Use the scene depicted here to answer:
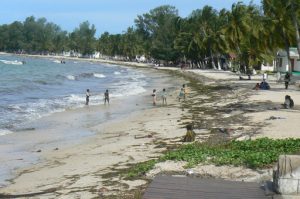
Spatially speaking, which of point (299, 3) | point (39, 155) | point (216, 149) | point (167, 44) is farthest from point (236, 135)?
point (167, 44)

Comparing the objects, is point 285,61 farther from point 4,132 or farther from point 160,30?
point 160,30

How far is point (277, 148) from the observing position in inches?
499

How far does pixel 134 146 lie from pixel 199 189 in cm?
857

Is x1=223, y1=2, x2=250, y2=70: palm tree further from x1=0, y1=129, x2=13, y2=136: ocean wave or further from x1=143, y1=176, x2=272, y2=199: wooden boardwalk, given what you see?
x1=143, y1=176, x2=272, y2=199: wooden boardwalk

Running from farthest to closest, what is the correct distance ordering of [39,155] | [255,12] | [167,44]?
[167,44]
[255,12]
[39,155]

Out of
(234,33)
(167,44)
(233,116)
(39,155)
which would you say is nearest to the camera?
(39,155)

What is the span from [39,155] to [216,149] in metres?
6.67

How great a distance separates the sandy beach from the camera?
11.3 metres

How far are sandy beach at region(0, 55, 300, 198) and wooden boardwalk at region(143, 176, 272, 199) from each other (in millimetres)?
1273

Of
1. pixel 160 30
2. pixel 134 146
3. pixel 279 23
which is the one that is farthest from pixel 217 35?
pixel 134 146

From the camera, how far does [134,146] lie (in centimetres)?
1728

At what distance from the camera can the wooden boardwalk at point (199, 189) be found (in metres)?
8.38

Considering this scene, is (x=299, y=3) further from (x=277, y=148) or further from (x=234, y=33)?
(x=234, y=33)

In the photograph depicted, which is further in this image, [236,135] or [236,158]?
[236,135]
